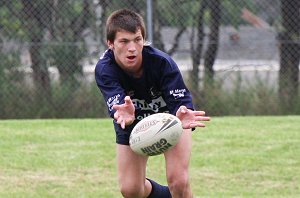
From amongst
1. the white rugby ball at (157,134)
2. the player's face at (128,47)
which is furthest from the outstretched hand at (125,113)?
the player's face at (128,47)

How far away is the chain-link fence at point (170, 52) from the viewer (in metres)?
12.0

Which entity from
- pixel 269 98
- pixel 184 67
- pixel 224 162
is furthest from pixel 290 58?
pixel 224 162

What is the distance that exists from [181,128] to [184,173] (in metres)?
0.43

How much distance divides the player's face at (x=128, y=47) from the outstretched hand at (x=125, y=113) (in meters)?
0.51

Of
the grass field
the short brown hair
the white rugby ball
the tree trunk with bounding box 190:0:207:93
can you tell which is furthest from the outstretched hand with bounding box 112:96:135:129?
the tree trunk with bounding box 190:0:207:93

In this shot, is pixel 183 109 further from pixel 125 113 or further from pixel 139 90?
pixel 139 90

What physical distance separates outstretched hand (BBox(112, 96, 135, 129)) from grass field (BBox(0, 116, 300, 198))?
2333 mm

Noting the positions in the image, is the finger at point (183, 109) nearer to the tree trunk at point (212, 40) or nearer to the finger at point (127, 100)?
the finger at point (127, 100)

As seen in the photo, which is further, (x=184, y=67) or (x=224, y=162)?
(x=184, y=67)

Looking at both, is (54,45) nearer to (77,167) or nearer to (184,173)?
(77,167)

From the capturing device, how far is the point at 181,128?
4848mm

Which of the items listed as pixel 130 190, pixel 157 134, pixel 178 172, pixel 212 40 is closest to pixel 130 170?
pixel 130 190

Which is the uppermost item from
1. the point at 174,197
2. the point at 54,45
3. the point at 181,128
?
the point at 181,128

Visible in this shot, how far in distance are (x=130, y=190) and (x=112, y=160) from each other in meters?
2.87
